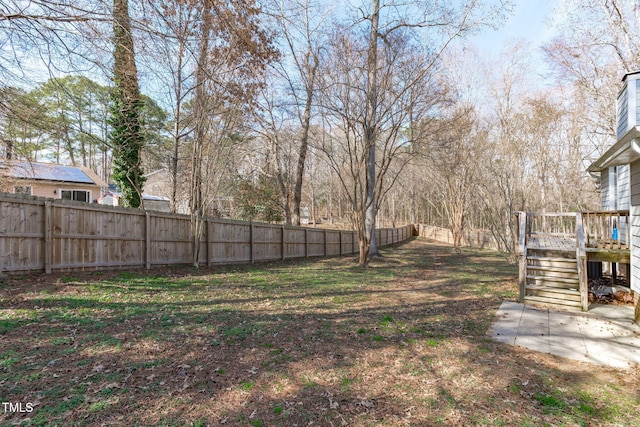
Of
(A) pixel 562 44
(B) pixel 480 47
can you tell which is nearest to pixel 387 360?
(A) pixel 562 44

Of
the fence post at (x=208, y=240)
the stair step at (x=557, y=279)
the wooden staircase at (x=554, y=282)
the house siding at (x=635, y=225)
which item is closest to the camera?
the house siding at (x=635, y=225)

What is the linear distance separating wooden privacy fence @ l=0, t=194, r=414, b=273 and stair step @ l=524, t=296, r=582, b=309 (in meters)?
7.40

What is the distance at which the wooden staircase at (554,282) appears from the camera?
18.8 ft

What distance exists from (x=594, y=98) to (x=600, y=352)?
13506 millimetres

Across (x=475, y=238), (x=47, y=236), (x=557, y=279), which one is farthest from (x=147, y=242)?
(x=475, y=238)

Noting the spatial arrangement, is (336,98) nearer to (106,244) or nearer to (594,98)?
(106,244)

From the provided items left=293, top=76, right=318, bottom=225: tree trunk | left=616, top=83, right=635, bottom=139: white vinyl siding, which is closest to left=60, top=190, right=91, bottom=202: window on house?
left=293, top=76, right=318, bottom=225: tree trunk

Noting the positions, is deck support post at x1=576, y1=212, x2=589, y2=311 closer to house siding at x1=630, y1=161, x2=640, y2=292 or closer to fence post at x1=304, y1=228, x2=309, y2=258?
house siding at x1=630, y1=161, x2=640, y2=292

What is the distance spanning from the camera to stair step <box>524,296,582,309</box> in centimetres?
563

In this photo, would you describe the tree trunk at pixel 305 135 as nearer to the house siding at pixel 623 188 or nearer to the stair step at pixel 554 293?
the stair step at pixel 554 293

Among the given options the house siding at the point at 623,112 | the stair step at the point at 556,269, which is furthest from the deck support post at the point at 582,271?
the house siding at the point at 623,112

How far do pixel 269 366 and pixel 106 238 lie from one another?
537cm

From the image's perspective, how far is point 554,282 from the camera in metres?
6.16

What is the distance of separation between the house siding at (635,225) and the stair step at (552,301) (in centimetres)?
87
